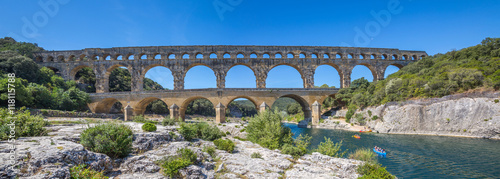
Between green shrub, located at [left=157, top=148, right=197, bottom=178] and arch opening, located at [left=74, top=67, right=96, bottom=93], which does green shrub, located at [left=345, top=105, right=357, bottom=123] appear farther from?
arch opening, located at [left=74, top=67, right=96, bottom=93]

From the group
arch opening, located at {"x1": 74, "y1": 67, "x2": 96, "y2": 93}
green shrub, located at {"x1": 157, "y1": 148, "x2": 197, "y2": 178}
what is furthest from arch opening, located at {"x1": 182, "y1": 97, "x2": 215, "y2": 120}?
green shrub, located at {"x1": 157, "y1": 148, "x2": 197, "y2": 178}

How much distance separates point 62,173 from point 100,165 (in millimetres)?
1433

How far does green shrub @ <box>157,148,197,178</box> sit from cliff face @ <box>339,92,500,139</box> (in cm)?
2463

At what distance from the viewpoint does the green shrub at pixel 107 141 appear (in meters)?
7.63

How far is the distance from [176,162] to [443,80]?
29406mm

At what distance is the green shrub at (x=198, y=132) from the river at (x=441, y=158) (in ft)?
36.2

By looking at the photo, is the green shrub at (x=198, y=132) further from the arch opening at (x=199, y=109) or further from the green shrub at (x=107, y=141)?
the arch opening at (x=199, y=109)

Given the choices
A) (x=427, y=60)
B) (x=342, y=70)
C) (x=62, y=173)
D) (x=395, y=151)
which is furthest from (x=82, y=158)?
(x=427, y=60)

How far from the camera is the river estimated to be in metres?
11.0

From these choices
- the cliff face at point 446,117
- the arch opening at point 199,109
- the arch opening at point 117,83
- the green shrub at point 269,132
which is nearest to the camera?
the green shrub at point 269,132

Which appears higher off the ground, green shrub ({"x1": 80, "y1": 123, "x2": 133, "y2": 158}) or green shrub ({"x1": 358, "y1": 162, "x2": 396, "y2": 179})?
green shrub ({"x1": 80, "y1": 123, "x2": 133, "y2": 158})

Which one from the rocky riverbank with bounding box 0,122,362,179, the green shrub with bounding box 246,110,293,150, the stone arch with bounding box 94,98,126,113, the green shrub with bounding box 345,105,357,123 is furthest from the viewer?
the green shrub with bounding box 345,105,357,123

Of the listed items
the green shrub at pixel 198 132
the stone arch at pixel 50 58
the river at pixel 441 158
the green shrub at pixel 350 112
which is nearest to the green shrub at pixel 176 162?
the green shrub at pixel 198 132

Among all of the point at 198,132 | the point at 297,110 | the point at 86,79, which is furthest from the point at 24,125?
the point at 297,110
